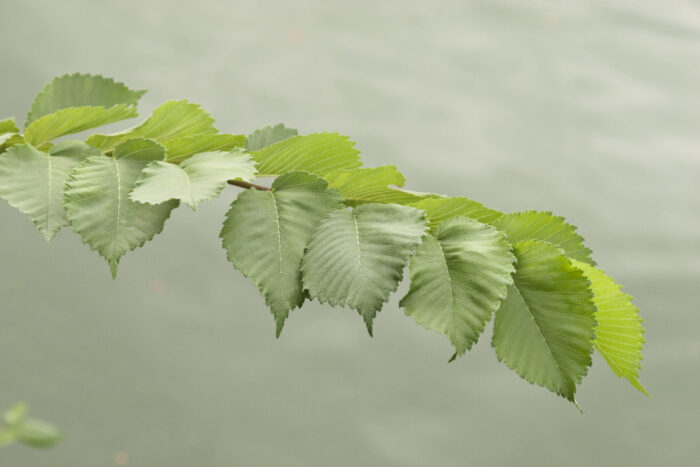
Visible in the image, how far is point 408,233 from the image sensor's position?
11.1 inches

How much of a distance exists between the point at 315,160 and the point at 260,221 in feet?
0.18

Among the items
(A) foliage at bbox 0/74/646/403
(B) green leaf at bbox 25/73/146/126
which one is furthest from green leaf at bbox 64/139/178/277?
(B) green leaf at bbox 25/73/146/126

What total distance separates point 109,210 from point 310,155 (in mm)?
90

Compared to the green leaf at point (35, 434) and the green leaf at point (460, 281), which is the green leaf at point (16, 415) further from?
the green leaf at point (460, 281)

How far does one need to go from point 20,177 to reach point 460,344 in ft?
0.59

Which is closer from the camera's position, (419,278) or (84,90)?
(419,278)

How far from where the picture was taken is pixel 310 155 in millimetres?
332

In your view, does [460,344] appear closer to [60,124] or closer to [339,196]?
[339,196]

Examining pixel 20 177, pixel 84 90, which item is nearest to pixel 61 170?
pixel 20 177

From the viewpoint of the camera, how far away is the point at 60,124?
1.10 ft

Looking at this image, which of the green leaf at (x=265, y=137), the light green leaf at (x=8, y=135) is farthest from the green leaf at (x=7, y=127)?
the green leaf at (x=265, y=137)

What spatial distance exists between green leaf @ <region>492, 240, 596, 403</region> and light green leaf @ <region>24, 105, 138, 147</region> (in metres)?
0.19

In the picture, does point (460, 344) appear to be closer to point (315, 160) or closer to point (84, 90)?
point (315, 160)

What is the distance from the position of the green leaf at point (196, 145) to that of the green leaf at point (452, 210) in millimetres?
84
